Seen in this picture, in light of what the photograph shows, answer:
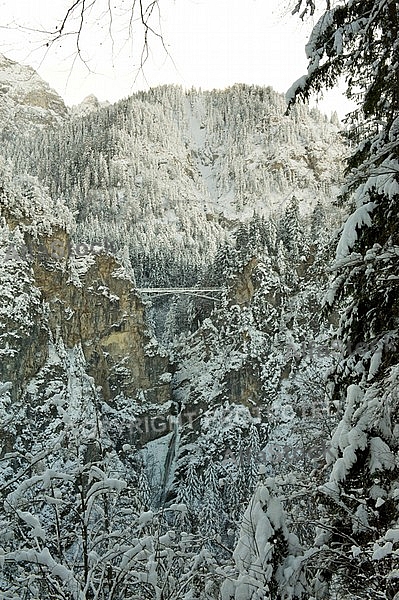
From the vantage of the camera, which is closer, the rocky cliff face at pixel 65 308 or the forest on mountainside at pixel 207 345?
the forest on mountainside at pixel 207 345

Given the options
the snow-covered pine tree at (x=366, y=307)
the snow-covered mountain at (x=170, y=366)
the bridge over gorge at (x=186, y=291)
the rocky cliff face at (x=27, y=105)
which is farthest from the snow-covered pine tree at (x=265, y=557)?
the rocky cliff face at (x=27, y=105)

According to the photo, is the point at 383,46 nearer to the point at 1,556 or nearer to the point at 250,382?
the point at 1,556

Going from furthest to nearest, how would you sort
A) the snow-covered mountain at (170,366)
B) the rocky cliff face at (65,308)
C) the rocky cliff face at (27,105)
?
the rocky cliff face at (27,105), the rocky cliff face at (65,308), the snow-covered mountain at (170,366)

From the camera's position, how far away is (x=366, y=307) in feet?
11.8

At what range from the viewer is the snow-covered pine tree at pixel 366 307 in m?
2.86

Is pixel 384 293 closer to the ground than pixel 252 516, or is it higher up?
higher up

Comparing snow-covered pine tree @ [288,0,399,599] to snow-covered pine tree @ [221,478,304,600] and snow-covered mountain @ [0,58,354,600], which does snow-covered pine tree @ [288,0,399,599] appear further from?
snow-covered mountain @ [0,58,354,600]

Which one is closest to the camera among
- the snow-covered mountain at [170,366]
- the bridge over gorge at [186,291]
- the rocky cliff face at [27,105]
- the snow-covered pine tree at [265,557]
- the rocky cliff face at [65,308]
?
the snow-covered pine tree at [265,557]

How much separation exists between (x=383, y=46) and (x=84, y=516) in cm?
325

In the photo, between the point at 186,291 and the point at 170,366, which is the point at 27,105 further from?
the point at 170,366

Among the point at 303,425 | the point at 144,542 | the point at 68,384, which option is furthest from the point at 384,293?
the point at 68,384

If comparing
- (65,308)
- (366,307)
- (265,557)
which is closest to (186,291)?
(65,308)

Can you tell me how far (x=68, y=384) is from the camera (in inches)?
1281

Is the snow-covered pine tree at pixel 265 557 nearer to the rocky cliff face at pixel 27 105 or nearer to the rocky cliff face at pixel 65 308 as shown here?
the rocky cliff face at pixel 65 308
